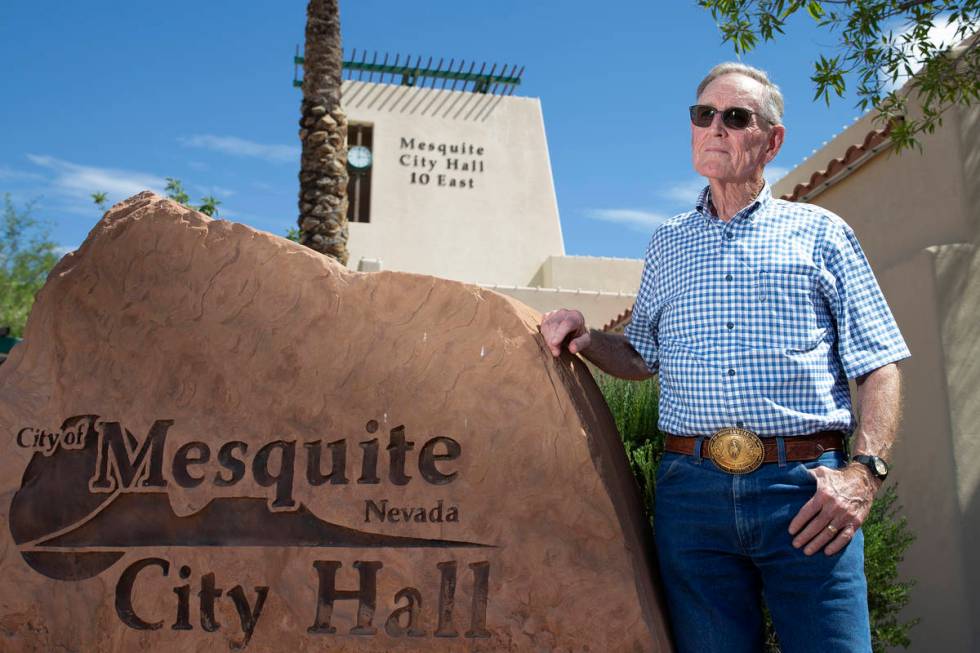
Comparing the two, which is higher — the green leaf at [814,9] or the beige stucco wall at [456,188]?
the beige stucco wall at [456,188]

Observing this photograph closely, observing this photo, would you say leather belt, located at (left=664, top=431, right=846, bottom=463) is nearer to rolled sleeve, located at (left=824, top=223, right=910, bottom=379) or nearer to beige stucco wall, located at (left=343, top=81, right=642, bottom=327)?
rolled sleeve, located at (left=824, top=223, right=910, bottom=379)

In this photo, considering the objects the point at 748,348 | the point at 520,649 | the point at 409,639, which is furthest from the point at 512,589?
the point at 748,348

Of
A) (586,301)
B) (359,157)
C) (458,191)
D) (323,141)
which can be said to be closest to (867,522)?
(323,141)

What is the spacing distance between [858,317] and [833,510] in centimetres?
59

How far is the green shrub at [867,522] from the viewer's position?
448 cm

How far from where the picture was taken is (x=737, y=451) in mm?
2664

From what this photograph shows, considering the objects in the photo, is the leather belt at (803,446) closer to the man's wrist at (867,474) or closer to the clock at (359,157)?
the man's wrist at (867,474)

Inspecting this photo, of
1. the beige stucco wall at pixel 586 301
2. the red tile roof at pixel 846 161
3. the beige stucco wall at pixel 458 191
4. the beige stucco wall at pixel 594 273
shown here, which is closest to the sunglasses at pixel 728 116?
the red tile roof at pixel 846 161

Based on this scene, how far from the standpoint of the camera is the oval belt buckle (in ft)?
8.69

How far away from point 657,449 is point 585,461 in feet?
5.34

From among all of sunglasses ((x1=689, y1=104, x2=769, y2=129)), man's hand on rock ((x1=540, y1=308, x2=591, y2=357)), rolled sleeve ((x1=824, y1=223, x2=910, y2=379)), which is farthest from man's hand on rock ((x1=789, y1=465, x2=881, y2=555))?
sunglasses ((x1=689, y1=104, x2=769, y2=129))

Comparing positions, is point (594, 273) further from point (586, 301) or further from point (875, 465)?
point (875, 465)

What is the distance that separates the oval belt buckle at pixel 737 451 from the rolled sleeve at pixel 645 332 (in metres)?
0.57

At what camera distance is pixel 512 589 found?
3145 mm
